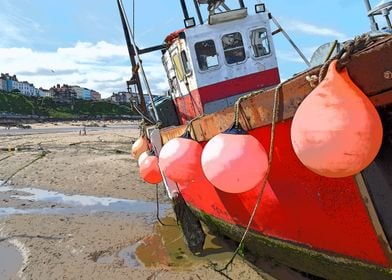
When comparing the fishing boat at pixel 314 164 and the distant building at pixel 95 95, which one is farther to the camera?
the distant building at pixel 95 95

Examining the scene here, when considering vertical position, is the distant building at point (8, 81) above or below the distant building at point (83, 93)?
above

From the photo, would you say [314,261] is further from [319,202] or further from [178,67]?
[178,67]

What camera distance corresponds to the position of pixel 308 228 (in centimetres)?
341

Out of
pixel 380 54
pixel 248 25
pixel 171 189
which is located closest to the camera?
pixel 380 54

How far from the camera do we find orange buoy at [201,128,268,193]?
9.49ft

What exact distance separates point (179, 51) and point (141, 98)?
2696 millimetres

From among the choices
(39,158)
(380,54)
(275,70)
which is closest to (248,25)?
(275,70)

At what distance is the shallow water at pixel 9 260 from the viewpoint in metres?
5.11

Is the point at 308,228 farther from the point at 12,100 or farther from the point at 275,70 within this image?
the point at 12,100

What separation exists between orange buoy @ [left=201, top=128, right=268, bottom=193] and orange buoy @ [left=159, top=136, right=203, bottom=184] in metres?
0.75

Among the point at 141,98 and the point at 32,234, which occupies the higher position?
the point at 141,98

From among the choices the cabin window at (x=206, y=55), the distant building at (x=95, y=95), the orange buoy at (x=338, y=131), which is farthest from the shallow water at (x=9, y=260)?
the distant building at (x=95, y=95)

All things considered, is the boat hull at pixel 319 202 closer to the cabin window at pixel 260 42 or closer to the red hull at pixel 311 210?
the red hull at pixel 311 210

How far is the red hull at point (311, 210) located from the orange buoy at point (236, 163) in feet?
1.14
